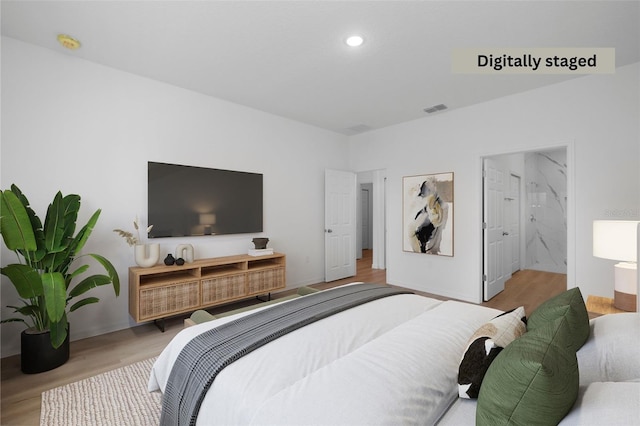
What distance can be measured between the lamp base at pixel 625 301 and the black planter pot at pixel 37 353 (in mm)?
4308

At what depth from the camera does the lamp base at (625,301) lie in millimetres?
2101

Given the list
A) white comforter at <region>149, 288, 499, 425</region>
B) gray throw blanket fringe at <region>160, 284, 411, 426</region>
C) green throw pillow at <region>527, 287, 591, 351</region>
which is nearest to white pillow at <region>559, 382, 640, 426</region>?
green throw pillow at <region>527, 287, 591, 351</region>

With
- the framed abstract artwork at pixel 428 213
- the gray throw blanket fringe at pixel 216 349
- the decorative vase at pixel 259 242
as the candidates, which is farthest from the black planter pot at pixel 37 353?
the framed abstract artwork at pixel 428 213

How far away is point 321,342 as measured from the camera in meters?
1.41

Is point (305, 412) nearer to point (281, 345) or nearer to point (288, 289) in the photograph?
point (281, 345)

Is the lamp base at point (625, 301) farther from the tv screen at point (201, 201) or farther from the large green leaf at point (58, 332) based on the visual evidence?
the large green leaf at point (58, 332)

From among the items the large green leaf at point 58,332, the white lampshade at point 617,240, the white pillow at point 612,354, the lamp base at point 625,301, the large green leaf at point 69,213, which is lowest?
the large green leaf at point 58,332

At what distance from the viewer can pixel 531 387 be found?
30.5 inches

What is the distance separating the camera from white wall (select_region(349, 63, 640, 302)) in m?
3.07

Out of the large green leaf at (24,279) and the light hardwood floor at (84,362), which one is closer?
the light hardwood floor at (84,362)

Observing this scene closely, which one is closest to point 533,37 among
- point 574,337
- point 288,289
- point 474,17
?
point 474,17

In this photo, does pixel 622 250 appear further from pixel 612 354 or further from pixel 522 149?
pixel 522 149

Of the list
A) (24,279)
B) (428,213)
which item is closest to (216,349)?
(24,279)

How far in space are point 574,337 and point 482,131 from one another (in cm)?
356
